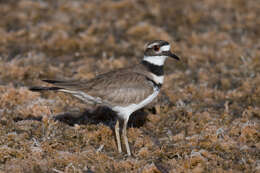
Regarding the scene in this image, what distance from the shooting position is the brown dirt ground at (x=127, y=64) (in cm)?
650

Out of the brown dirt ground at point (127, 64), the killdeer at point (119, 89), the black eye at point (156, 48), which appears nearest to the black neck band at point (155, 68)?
the killdeer at point (119, 89)

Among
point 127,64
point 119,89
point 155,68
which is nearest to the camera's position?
point 119,89

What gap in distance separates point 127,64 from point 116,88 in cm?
385

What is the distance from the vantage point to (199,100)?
8953mm

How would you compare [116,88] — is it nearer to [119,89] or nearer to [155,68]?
[119,89]

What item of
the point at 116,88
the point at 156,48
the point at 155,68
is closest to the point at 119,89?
the point at 116,88

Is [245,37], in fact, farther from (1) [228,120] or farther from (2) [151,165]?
(2) [151,165]

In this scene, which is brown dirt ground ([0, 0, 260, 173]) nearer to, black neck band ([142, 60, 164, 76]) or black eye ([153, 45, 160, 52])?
black neck band ([142, 60, 164, 76])

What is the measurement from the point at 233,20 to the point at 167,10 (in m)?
2.38

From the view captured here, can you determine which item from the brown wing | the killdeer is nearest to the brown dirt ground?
the killdeer

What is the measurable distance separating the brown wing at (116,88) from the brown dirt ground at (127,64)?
938mm

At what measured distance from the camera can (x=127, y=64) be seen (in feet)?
34.7

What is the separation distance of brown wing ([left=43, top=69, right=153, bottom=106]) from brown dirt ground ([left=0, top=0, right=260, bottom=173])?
0.94 meters

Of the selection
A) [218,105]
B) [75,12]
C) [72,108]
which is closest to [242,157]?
[218,105]
